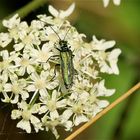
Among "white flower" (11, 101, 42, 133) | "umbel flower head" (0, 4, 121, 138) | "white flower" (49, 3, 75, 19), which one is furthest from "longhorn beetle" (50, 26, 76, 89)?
"white flower" (49, 3, 75, 19)

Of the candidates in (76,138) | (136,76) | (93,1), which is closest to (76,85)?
(76,138)

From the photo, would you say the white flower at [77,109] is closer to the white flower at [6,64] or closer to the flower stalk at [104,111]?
the flower stalk at [104,111]

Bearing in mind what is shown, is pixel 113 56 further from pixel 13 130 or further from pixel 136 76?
pixel 13 130

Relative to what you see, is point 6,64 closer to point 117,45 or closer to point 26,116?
point 26,116

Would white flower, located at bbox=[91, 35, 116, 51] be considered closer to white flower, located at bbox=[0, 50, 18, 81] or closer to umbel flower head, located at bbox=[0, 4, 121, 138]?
umbel flower head, located at bbox=[0, 4, 121, 138]

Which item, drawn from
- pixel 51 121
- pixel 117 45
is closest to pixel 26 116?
pixel 51 121

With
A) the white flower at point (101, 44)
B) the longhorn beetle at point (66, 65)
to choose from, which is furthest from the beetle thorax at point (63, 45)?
the white flower at point (101, 44)
